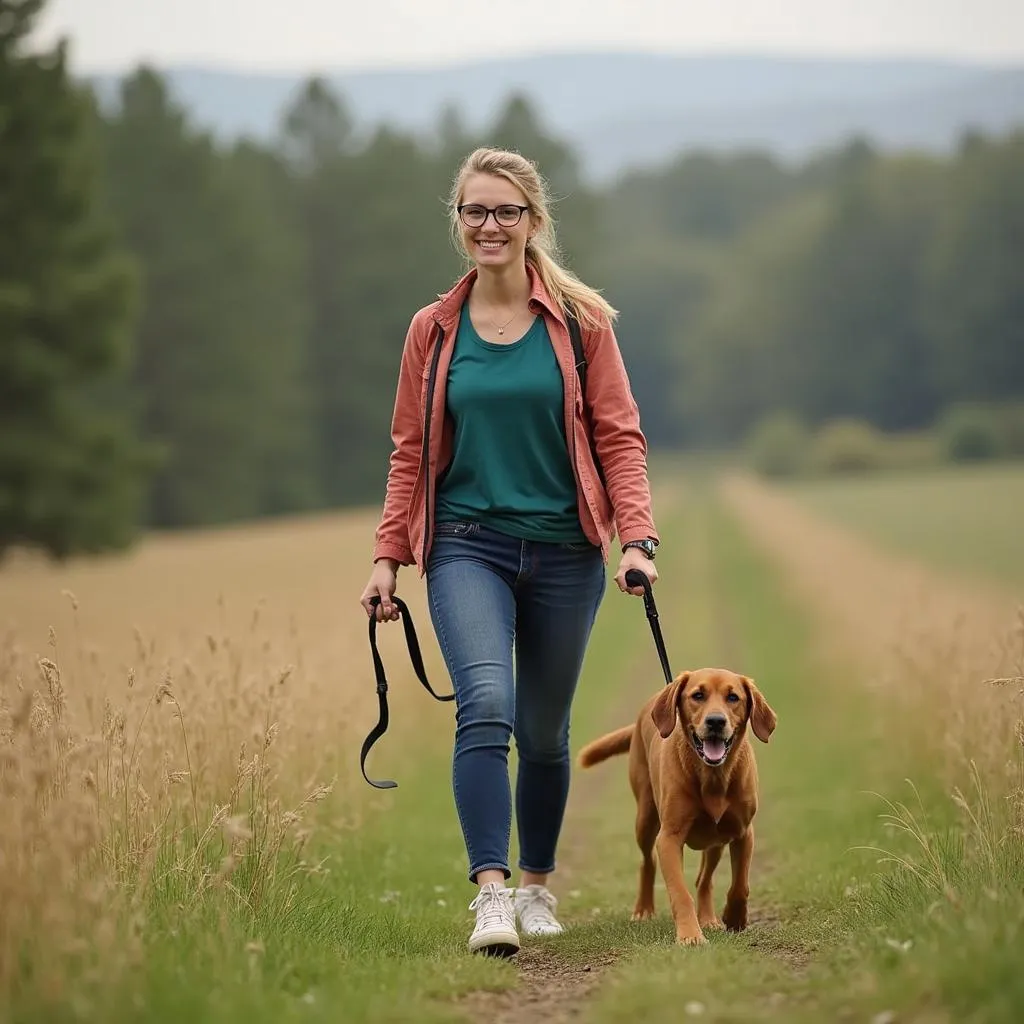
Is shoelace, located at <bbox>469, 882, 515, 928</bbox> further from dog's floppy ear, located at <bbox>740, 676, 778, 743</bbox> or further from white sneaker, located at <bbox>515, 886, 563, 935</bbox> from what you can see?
dog's floppy ear, located at <bbox>740, 676, 778, 743</bbox>

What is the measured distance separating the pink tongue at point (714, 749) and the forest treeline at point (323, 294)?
275cm

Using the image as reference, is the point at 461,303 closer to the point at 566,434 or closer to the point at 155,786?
the point at 566,434

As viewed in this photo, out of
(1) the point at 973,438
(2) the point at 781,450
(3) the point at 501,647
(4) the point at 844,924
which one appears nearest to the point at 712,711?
(3) the point at 501,647

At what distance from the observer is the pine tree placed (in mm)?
28219

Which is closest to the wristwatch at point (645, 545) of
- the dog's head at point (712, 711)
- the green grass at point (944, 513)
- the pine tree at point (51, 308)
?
the dog's head at point (712, 711)

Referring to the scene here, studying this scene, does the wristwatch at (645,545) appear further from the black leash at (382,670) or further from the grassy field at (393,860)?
the grassy field at (393,860)

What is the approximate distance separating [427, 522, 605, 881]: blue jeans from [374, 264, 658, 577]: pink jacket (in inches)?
5.9

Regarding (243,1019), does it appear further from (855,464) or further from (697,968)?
(855,464)

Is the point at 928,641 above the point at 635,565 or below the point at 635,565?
below

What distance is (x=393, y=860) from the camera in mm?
7668

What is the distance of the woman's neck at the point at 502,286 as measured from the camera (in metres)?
5.46

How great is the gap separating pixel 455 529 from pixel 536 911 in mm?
1690

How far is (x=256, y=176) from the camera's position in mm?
53312

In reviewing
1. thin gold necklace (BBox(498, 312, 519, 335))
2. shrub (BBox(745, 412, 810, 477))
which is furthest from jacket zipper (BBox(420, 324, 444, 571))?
shrub (BBox(745, 412, 810, 477))
